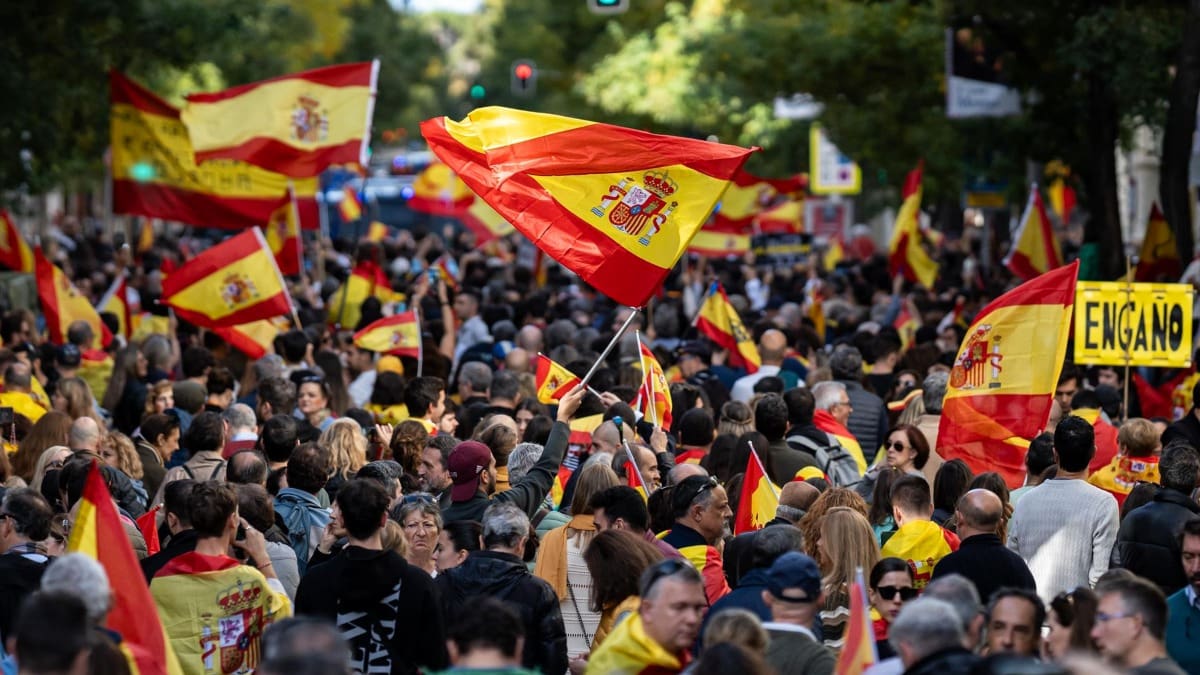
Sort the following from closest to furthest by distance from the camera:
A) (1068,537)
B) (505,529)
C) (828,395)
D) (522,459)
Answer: (505,529)
(1068,537)
(522,459)
(828,395)

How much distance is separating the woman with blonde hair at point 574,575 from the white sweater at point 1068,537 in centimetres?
208

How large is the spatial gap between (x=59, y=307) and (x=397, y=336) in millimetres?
4283

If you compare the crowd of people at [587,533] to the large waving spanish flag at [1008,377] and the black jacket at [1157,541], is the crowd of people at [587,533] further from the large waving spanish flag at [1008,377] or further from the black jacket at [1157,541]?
the large waving spanish flag at [1008,377]

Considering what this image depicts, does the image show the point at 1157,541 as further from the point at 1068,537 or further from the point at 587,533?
the point at 587,533

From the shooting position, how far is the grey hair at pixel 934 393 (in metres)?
11.8

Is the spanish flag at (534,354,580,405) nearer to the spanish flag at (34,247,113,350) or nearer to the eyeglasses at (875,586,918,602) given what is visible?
the eyeglasses at (875,586,918,602)

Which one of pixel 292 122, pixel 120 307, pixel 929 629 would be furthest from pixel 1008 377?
pixel 120 307

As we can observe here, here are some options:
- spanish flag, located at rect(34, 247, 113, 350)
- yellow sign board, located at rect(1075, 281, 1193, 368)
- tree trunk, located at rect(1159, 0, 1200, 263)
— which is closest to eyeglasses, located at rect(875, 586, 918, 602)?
yellow sign board, located at rect(1075, 281, 1193, 368)

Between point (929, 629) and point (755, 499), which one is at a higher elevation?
point (929, 629)

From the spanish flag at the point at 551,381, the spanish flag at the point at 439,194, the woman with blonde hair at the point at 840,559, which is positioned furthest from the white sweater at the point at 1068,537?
the spanish flag at the point at 439,194

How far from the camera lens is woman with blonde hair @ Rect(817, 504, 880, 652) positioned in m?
7.93

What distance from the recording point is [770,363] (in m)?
14.4

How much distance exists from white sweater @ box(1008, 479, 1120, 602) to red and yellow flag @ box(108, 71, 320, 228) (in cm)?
1296

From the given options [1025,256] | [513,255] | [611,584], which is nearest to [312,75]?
[1025,256]
